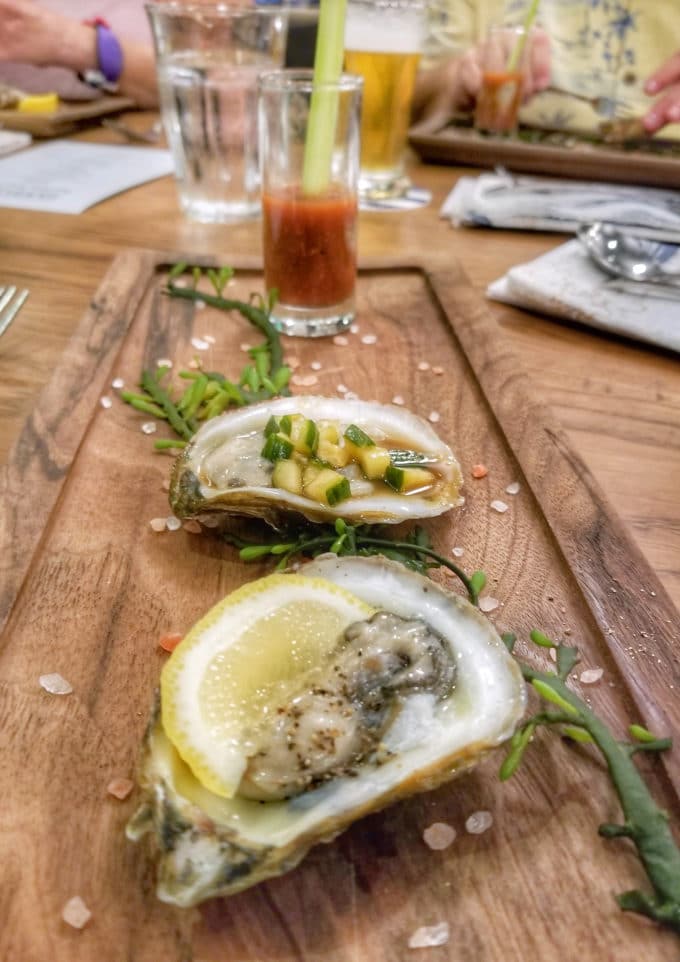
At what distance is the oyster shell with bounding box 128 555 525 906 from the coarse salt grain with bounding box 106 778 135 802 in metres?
0.05

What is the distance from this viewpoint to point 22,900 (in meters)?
0.49

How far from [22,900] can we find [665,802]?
0.46m

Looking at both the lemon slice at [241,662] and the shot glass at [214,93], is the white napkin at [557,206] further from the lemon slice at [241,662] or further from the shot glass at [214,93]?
the lemon slice at [241,662]

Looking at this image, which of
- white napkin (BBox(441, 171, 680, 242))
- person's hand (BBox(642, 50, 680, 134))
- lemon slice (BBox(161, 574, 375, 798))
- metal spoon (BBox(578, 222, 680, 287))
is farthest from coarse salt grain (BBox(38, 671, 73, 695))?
person's hand (BBox(642, 50, 680, 134))

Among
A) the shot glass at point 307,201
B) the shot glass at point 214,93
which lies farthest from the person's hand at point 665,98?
the shot glass at point 307,201

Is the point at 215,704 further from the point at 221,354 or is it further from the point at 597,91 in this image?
the point at 597,91

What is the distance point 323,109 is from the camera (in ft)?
3.84

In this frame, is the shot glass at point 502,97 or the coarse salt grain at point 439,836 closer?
the coarse salt grain at point 439,836

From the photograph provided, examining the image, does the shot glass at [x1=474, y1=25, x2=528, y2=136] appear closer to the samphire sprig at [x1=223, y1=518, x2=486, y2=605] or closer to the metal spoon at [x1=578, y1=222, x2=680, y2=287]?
the metal spoon at [x1=578, y1=222, x2=680, y2=287]

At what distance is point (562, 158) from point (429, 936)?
6.52ft

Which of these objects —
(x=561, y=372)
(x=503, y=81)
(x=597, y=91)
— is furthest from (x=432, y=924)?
(x=597, y=91)

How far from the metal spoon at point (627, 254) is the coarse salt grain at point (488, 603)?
866 millimetres

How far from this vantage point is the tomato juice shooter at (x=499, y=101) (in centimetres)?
231

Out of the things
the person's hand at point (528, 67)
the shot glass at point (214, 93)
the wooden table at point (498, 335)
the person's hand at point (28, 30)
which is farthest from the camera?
the person's hand at point (28, 30)
